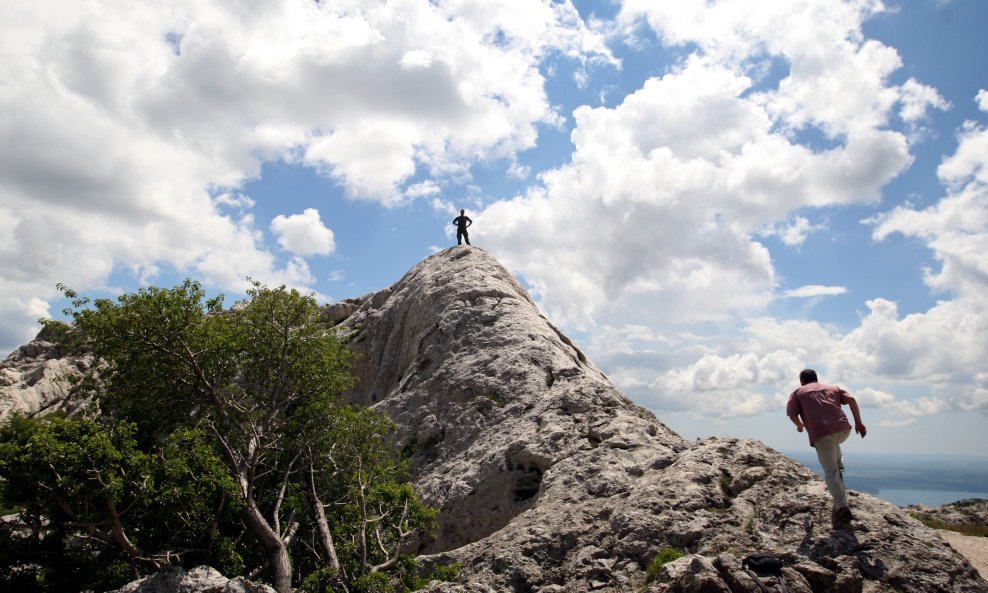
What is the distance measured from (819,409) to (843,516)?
2.09 meters

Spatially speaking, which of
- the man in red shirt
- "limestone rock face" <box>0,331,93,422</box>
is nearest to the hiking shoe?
the man in red shirt

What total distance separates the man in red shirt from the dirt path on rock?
9.82 meters

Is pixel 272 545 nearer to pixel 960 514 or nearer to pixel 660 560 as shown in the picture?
pixel 660 560

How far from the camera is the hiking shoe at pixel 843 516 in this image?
1199 cm

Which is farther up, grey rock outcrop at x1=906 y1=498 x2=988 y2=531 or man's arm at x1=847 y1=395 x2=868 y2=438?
man's arm at x1=847 y1=395 x2=868 y2=438

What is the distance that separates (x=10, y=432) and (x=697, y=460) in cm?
1849

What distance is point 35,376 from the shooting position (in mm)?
71250

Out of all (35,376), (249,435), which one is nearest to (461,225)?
(249,435)

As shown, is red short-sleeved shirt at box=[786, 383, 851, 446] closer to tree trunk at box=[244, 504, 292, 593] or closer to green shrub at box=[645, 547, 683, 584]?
green shrub at box=[645, 547, 683, 584]

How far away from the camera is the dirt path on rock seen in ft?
64.0

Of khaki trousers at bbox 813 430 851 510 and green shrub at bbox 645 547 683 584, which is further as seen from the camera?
green shrub at bbox 645 547 683 584

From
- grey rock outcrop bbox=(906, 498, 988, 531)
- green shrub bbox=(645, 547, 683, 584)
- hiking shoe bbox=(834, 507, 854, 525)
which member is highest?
hiking shoe bbox=(834, 507, 854, 525)

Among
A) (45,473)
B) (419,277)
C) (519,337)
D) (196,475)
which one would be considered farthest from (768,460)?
(419,277)

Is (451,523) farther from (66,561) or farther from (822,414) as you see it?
(822,414)
